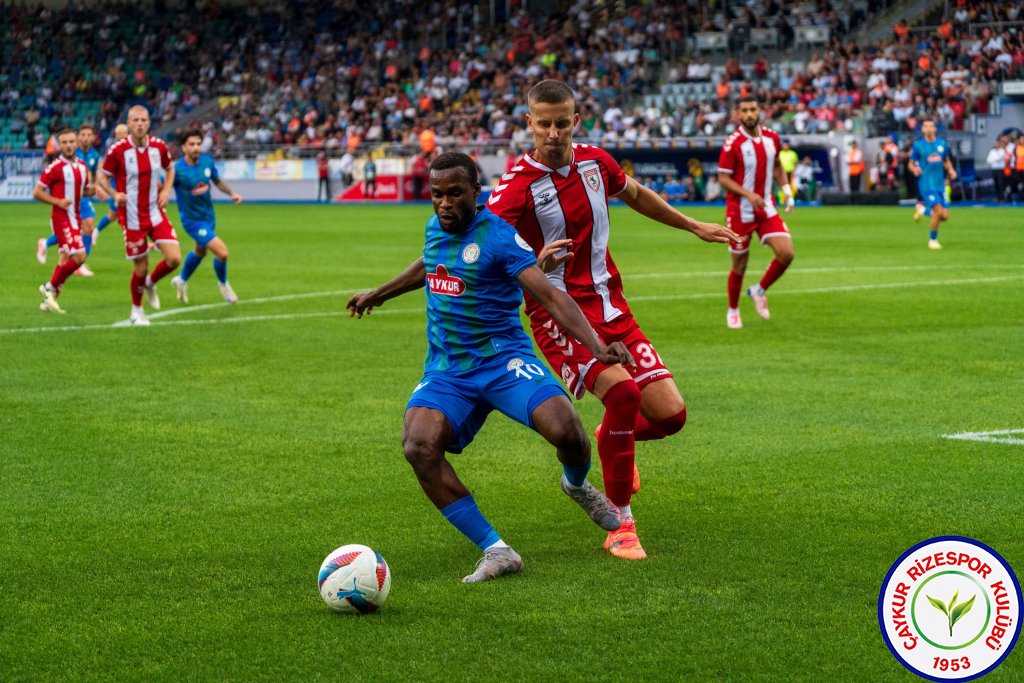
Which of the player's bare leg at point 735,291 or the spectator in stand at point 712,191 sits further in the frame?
the spectator in stand at point 712,191

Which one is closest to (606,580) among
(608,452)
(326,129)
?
(608,452)

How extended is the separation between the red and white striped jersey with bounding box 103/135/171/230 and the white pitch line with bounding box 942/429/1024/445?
32.2 ft

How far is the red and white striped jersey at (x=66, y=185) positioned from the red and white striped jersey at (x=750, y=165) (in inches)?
310

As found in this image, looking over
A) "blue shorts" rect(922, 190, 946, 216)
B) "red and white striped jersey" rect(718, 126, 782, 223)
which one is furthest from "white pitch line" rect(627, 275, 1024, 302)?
"blue shorts" rect(922, 190, 946, 216)

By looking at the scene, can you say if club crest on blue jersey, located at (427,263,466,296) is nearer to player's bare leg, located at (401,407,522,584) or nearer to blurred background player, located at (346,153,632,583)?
blurred background player, located at (346,153,632,583)

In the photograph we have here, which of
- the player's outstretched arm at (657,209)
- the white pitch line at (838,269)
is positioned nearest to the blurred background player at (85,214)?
the white pitch line at (838,269)

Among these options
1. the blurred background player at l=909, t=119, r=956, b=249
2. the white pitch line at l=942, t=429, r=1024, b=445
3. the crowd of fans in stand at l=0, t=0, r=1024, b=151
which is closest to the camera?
the white pitch line at l=942, t=429, r=1024, b=445

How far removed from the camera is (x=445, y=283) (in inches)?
232

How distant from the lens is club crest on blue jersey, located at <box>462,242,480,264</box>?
229 inches

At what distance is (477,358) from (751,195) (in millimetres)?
8364

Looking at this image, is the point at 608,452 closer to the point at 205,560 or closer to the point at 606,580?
the point at 606,580

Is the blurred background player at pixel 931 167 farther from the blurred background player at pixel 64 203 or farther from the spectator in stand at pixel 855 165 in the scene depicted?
the blurred background player at pixel 64 203

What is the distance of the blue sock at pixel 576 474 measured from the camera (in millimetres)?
5922

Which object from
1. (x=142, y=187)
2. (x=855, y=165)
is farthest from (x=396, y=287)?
(x=855, y=165)
